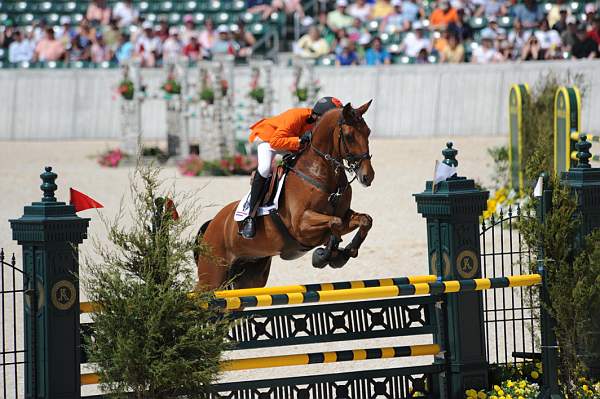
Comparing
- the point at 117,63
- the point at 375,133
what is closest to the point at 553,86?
the point at 375,133

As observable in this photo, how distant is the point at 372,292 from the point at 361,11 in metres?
17.8

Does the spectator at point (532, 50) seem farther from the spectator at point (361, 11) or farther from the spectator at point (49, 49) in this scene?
the spectator at point (49, 49)

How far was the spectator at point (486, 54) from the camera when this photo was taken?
890 inches

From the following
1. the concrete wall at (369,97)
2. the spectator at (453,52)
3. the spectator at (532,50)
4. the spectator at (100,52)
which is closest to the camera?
the spectator at (532,50)

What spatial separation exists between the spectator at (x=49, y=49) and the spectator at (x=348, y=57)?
552 centimetres

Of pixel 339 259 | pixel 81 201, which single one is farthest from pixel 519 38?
pixel 81 201

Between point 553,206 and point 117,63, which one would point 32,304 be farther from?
point 117,63

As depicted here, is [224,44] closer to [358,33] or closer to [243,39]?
[243,39]

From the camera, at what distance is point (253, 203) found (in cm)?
874

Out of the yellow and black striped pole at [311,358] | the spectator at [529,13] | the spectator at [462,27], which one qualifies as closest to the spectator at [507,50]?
the spectator at [462,27]

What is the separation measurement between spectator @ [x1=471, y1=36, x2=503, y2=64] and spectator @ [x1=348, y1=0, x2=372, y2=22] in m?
2.75

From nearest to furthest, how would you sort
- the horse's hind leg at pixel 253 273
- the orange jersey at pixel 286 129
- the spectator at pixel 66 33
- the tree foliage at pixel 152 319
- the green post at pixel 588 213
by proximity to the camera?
the tree foliage at pixel 152 319 < the green post at pixel 588 213 < the orange jersey at pixel 286 129 < the horse's hind leg at pixel 253 273 < the spectator at pixel 66 33

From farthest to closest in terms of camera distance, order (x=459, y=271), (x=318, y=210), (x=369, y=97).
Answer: (x=369, y=97) → (x=318, y=210) → (x=459, y=271)

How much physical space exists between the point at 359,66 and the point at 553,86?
25.3 ft
